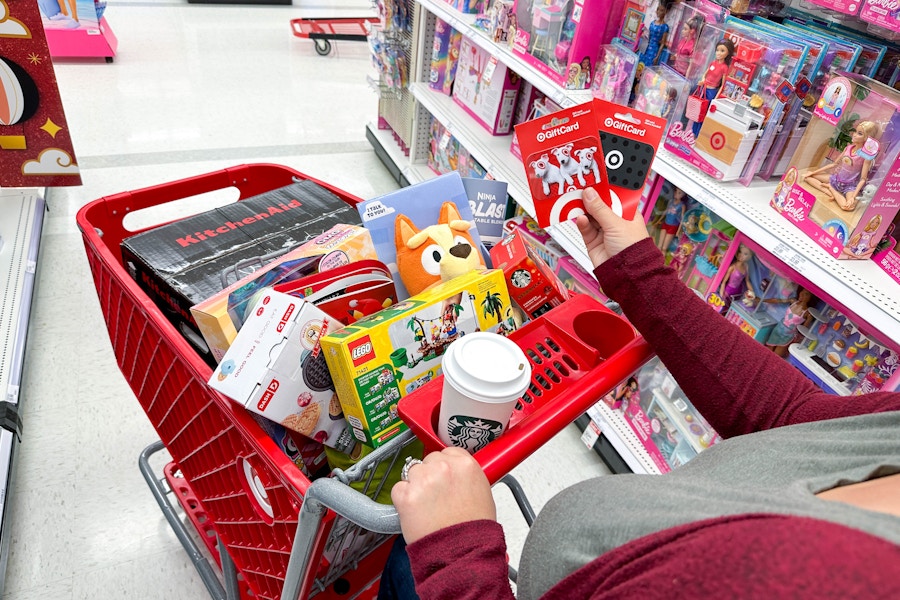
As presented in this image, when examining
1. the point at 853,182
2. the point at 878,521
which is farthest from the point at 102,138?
the point at 878,521

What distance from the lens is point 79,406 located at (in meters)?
1.91

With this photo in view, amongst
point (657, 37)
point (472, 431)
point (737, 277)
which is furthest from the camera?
point (657, 37)

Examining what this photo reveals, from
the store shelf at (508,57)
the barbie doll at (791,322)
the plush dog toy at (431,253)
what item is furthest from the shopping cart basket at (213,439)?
the barbie doll at (791,322)

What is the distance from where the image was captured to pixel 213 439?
970mm

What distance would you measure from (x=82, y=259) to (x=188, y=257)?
175 centimetres

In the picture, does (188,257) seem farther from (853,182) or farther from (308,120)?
(308,120)

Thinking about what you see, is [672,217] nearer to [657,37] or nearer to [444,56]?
[657,37]

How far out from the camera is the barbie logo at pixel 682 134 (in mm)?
1551

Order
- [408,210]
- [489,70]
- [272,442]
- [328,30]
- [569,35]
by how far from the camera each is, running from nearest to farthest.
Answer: [272,442]
[408,210]
[569,35]
[489,70]
[328,30]

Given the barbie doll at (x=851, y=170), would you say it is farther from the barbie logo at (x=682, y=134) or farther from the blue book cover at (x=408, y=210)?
the blue book cover at (x=408, y=210)

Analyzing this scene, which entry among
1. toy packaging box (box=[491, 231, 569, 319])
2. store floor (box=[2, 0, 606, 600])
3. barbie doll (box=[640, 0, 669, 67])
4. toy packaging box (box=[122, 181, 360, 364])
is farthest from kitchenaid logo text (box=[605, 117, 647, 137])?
store floor (box=[2, 0, 606, 600])

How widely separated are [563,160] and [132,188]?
9.64 feet

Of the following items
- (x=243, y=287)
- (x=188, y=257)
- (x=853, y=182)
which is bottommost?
(x=188, y=257)

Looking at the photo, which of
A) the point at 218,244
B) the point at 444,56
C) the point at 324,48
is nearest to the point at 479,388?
the point at 218,244
